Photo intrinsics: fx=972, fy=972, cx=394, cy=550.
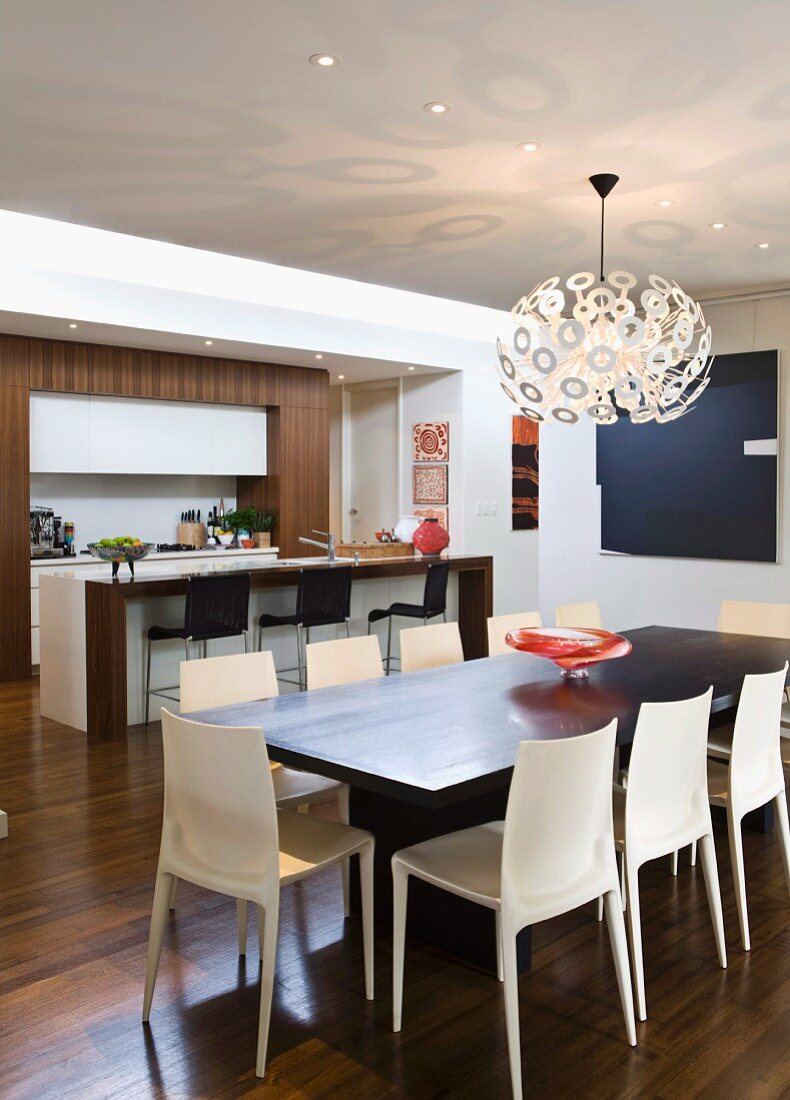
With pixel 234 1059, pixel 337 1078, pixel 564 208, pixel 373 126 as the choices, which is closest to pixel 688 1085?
pixel 337 1078

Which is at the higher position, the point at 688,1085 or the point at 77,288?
the point at 77,288

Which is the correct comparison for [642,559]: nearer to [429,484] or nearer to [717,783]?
[429,484]

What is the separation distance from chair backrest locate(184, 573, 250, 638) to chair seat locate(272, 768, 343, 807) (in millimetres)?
2131

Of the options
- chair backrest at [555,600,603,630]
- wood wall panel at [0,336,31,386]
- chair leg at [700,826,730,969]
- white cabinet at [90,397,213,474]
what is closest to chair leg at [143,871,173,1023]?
chair leg at [700,826,730,969]

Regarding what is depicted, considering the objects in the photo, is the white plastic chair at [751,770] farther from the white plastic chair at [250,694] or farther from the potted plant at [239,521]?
the potted plant at [239,521]

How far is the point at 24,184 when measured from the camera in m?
3.89

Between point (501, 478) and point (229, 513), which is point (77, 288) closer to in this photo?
point (229, 513)

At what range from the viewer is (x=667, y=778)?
2.72 meters

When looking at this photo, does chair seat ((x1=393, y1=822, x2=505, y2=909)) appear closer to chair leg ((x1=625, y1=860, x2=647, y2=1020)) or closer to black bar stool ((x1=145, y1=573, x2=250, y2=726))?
chair leg ((x1=625, y1=860, x2=647, y2=1020))

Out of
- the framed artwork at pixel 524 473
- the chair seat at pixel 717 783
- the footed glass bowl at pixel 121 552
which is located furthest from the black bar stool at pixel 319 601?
the framed artwork at pixel 524 473

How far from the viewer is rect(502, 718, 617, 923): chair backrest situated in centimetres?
225

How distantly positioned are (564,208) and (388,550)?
4008mm

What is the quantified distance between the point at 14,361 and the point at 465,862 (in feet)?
18.5

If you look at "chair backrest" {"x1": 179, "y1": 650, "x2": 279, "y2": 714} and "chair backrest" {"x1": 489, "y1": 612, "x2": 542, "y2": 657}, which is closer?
"chair backrest" {"x1": 179, "y1": 650, "x2": 279, "y2": 714}
